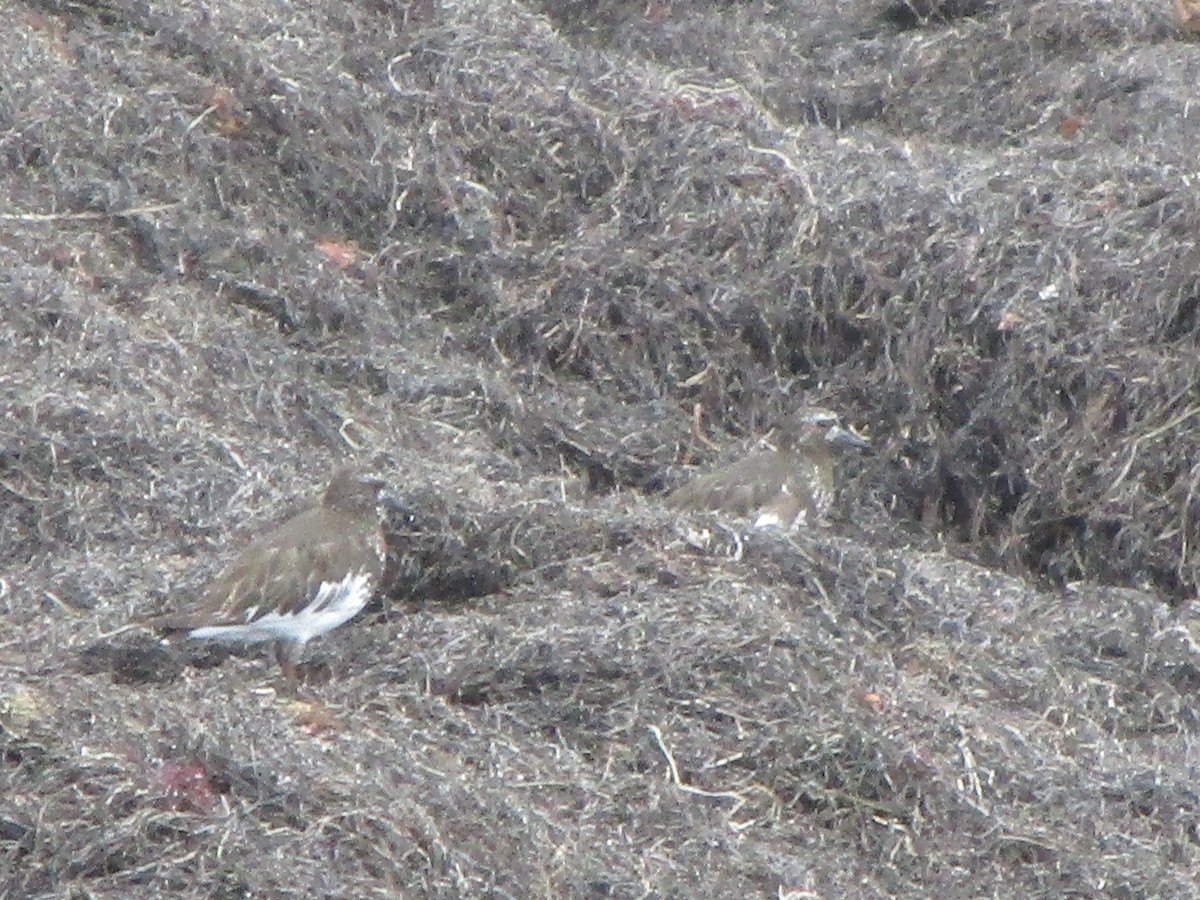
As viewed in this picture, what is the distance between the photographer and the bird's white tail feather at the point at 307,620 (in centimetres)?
754

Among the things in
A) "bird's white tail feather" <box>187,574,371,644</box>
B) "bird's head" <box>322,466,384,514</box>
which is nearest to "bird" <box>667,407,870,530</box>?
"bird's head" <box>322,466,384,514</box>

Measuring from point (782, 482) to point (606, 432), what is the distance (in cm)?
94

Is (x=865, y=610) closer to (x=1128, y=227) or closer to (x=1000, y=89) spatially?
(x=1128, y=227)

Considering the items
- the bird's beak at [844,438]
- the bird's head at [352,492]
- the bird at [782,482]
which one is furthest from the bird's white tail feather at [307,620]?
the bird's beak at [844,438]

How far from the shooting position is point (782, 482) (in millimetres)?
9492

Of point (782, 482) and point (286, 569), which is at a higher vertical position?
point (286, 569)

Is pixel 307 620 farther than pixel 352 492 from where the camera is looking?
No

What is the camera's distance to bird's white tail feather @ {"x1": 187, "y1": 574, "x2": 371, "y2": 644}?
24.7 ft

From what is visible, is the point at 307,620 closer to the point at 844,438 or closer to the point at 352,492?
the point at 352,492

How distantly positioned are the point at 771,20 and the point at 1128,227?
11.9ft

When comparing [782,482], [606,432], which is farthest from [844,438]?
[606,432]

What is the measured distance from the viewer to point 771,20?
13594 mm

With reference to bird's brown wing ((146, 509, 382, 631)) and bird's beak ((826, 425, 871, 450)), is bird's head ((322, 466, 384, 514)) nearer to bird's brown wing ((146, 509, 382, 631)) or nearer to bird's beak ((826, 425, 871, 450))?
bird's brown wing ((146, 509, 382, 631))

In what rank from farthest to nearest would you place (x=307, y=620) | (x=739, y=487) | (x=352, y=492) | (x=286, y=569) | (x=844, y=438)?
1. (x=844, y=438)
2. (x=739, y=487)
3. (x=352, y=492)
4. (x=286, y=569)
5. (x=307, y=620)
